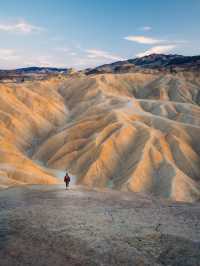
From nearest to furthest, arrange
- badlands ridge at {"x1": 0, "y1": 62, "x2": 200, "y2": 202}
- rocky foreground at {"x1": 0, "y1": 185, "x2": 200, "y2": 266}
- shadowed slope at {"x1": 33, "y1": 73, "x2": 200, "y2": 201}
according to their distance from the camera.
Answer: rocky foreground at {"x1": 0, "y1": 185, "x2": 200, "y2": 266}
badlands ridge at {"x1": 0, "y1": 62, "x2": 200, "y2": 202}
shadowed slope at {"x1": 33, "y1": 73, "x2": 200, "y2": 201}

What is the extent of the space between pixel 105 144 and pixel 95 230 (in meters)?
42.7

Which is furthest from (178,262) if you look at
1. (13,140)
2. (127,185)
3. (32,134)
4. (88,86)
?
(88,86)

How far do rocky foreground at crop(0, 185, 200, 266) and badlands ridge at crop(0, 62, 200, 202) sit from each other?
14.7 meters

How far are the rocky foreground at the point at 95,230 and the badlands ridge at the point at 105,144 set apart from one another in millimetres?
14737

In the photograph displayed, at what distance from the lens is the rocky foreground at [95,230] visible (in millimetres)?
11633

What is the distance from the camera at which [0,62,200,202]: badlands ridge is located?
46.3 meters

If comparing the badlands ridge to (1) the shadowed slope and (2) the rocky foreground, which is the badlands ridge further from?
(2) the rocky foreground

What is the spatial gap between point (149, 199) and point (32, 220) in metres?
7.69

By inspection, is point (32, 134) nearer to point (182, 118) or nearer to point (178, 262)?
point (182, 118)

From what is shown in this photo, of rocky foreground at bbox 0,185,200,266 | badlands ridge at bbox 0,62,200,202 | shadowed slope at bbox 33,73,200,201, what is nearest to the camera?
rocky foreground at bbox 0,185,200,266

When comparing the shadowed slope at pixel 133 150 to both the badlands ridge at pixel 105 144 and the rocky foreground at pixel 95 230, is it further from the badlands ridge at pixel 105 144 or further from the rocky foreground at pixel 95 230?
the rocky foreground at pixel 95 230

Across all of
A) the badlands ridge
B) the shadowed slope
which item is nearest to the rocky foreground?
the badlands ridge

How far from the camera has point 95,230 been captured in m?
13.8

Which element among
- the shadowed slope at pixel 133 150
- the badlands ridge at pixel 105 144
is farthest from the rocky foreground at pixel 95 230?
the shadowed slope at pixel 133 150
